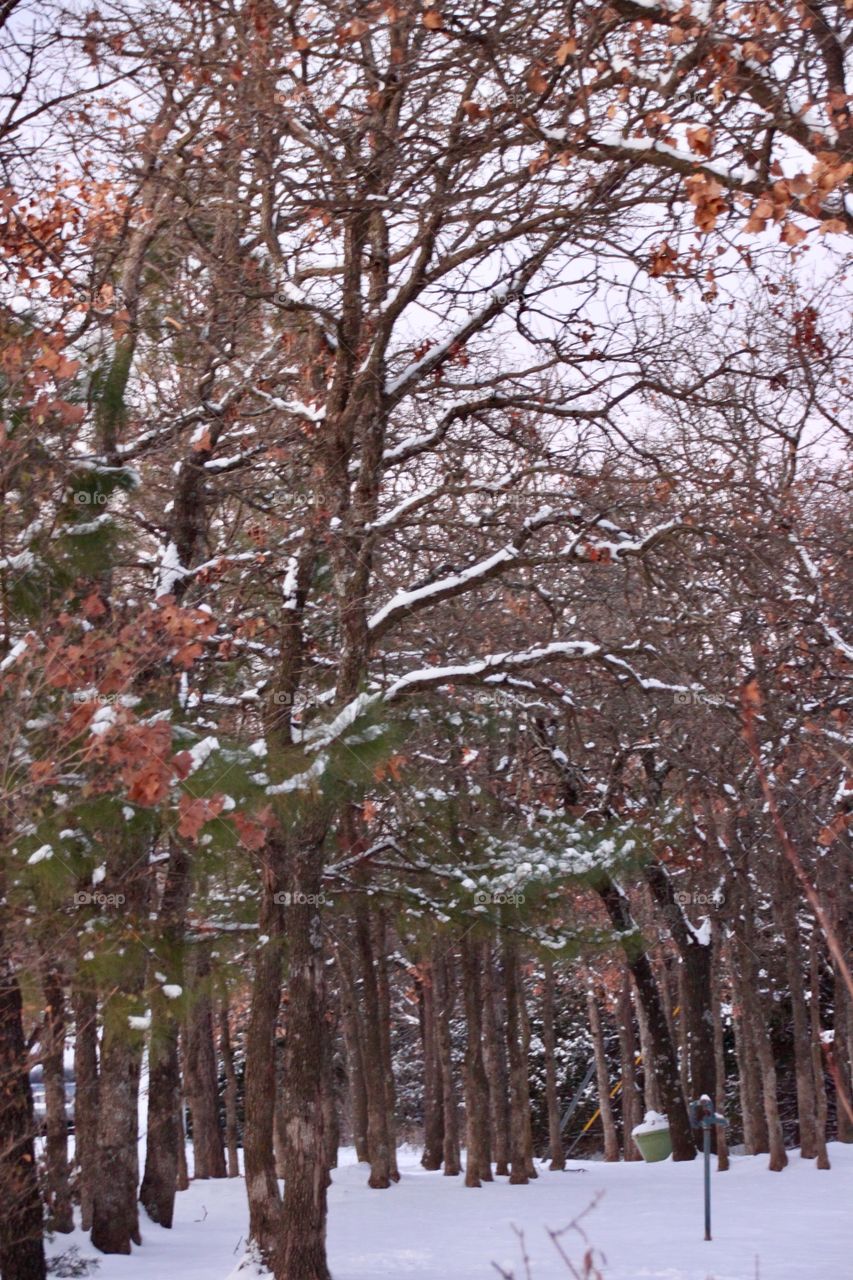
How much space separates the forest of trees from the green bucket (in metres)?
7.37

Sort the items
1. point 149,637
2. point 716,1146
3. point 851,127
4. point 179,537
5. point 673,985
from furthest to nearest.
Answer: point 673,985
point 716,1146
point 179,537
point 149,637
point 851,127

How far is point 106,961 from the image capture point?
927cm

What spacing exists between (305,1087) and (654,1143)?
1325cm

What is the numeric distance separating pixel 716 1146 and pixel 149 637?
18.4 m

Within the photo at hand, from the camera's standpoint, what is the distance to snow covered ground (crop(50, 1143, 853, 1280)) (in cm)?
1127

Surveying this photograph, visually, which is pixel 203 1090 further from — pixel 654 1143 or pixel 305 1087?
pixel 305 1087

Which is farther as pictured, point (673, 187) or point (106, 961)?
point (106, 961)

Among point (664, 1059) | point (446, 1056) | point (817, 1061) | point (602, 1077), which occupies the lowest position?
point (602, 1077)

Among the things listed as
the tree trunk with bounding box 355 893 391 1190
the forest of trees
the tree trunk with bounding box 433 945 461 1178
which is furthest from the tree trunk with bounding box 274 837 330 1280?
the tree trunk with bounding box 433 945 461 1178

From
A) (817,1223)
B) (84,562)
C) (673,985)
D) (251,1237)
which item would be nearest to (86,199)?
(84,562)

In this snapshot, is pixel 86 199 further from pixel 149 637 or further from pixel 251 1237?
pixel 251 1237

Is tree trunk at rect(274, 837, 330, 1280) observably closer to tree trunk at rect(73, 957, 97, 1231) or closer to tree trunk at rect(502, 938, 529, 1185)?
tree trunk at rect(73, 957, 97, 1231)

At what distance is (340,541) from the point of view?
10164 millimetres

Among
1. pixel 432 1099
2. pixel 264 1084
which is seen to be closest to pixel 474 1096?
pixel 432 1099
